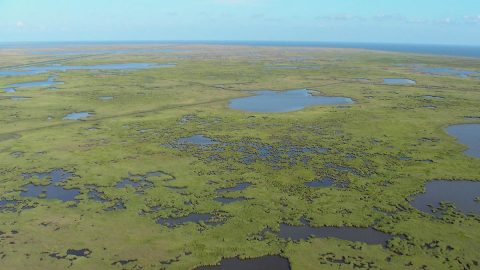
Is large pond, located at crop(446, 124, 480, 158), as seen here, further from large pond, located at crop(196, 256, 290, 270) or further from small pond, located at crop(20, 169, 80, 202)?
small pond, located at crop(20, 169, 80, 202)

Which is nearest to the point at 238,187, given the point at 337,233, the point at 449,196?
the point at 337,233

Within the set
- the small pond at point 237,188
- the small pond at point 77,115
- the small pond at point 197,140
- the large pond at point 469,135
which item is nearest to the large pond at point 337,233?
the small pond at point 237,188

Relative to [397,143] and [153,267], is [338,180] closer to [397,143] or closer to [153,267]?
[397,143]

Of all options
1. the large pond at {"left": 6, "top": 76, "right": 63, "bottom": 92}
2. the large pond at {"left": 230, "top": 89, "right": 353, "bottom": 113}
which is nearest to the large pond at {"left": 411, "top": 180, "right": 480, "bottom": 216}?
the large pond at {"left": 230, "top": 89, "right": 353, "bottom": 113}

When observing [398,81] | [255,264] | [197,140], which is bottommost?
[255,264]

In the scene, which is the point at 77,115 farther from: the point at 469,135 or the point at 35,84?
the point at 469,135

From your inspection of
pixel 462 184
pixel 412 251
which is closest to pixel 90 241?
pixel 412 251
